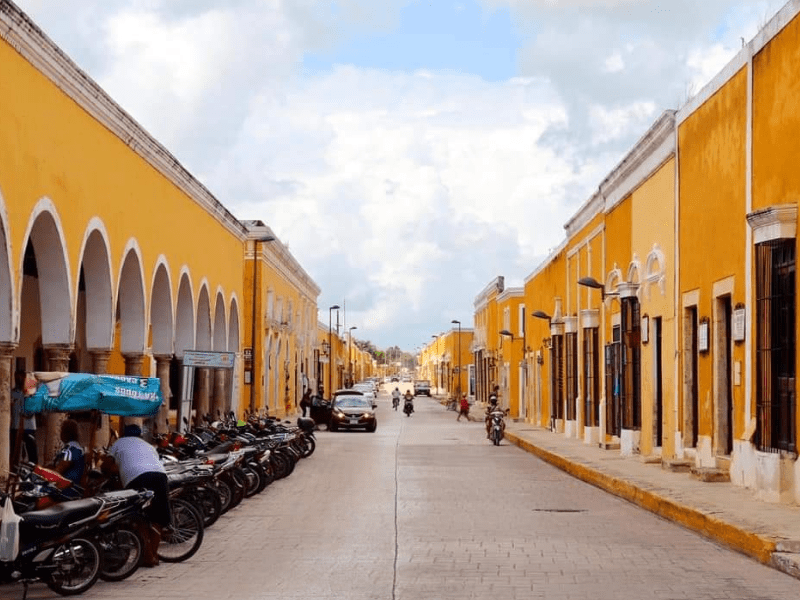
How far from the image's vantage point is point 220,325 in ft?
123

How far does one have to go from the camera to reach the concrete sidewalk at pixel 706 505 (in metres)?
12.3

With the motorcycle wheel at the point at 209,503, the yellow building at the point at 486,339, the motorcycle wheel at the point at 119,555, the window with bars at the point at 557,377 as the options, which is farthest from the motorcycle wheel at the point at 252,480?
the yellow building at the point at 486,339

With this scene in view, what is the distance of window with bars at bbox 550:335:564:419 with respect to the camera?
41656 millimetres

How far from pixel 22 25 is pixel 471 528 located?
812cm

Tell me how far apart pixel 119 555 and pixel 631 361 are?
18610 millimetres

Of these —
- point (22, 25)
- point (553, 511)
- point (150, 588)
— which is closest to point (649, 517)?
point (553, 511)

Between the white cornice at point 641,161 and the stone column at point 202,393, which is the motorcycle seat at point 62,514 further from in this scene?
the stone column at point 202,393

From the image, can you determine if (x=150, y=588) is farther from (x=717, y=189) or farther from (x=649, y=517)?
(x=717, y=189)

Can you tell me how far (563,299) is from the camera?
134 ft

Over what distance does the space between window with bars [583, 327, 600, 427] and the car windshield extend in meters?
12.5

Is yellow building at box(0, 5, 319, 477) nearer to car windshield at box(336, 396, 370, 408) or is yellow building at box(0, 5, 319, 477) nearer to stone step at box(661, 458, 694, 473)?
car windshield at box(336, 396, 370, 408)

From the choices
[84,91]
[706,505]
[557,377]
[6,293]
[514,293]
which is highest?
[514,293]

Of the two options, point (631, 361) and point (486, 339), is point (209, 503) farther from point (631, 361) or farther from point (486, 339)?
point (486, 339)

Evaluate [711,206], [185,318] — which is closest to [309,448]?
[185,318]
